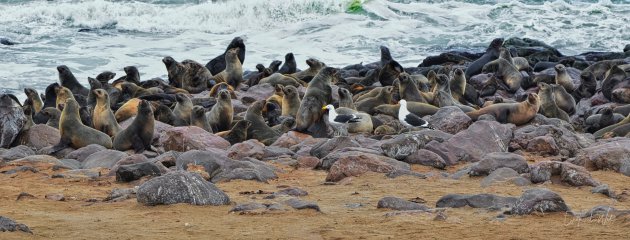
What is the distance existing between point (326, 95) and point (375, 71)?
4377 millimetres

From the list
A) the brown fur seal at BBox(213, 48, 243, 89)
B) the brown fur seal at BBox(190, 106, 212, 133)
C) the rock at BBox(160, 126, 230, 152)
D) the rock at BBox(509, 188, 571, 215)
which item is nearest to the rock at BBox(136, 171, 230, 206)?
the rock at BBox(509, 188, 571, 215)

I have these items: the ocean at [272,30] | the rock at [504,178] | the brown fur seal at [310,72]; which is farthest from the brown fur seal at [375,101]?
the ocean at [272,30]

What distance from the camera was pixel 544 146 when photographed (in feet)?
33.9

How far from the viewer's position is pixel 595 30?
90.1 ft

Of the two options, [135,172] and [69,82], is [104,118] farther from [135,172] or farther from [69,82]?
[69,82]

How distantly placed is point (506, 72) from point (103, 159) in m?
9.05

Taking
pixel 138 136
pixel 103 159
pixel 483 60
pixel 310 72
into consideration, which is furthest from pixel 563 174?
pixel 483 60

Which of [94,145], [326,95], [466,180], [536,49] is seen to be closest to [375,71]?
[326,95]

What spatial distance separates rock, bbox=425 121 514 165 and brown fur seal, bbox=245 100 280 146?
8.78 feet

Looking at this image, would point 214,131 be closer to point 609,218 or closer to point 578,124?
point 578,124

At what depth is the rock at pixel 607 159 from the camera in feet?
29.1

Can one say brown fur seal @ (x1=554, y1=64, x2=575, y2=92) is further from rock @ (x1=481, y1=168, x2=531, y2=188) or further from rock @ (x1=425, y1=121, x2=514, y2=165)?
rock @ (x1=481, y1=168, x2=531, y2=188)

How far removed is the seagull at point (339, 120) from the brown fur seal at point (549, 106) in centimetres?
305

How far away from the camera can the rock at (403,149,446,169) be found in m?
9.28
